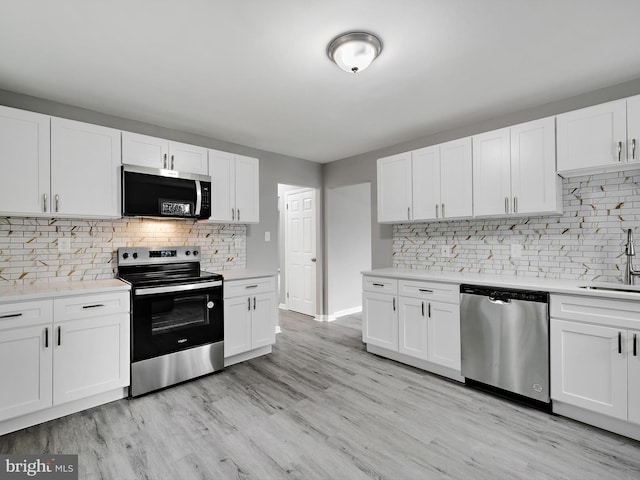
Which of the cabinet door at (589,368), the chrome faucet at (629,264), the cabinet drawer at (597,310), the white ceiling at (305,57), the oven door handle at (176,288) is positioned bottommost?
the cabinet door at (589,368)

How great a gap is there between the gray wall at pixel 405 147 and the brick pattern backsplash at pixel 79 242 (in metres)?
2.14

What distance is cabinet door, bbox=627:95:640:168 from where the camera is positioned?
88.9 inches

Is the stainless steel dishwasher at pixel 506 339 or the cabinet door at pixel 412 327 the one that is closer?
the stainless steel dishwasher at pixel 506 339

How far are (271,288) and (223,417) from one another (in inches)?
58.8

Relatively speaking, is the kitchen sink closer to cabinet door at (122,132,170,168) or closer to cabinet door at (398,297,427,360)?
cabinet door at (398,297,427,360)

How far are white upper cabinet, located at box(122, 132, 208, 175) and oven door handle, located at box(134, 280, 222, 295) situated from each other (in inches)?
45.5

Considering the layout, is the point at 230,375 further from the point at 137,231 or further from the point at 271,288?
the point at 137,231

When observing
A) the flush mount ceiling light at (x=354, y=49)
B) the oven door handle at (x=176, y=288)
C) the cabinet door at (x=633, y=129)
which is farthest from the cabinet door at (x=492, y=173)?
the oven door handle at (x=176, y=288)

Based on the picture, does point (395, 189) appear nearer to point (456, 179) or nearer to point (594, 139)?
point (456, 179)

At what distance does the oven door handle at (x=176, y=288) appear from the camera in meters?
2.68

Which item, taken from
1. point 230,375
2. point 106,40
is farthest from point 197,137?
point 230,375

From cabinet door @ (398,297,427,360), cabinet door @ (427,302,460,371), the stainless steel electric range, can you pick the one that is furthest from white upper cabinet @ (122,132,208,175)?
cabinet door @ (427,302,460,371)

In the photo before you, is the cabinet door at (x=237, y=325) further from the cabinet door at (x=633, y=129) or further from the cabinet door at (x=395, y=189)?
the cabinet door at (x=633, y=129)

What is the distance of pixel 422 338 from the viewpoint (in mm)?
3107
